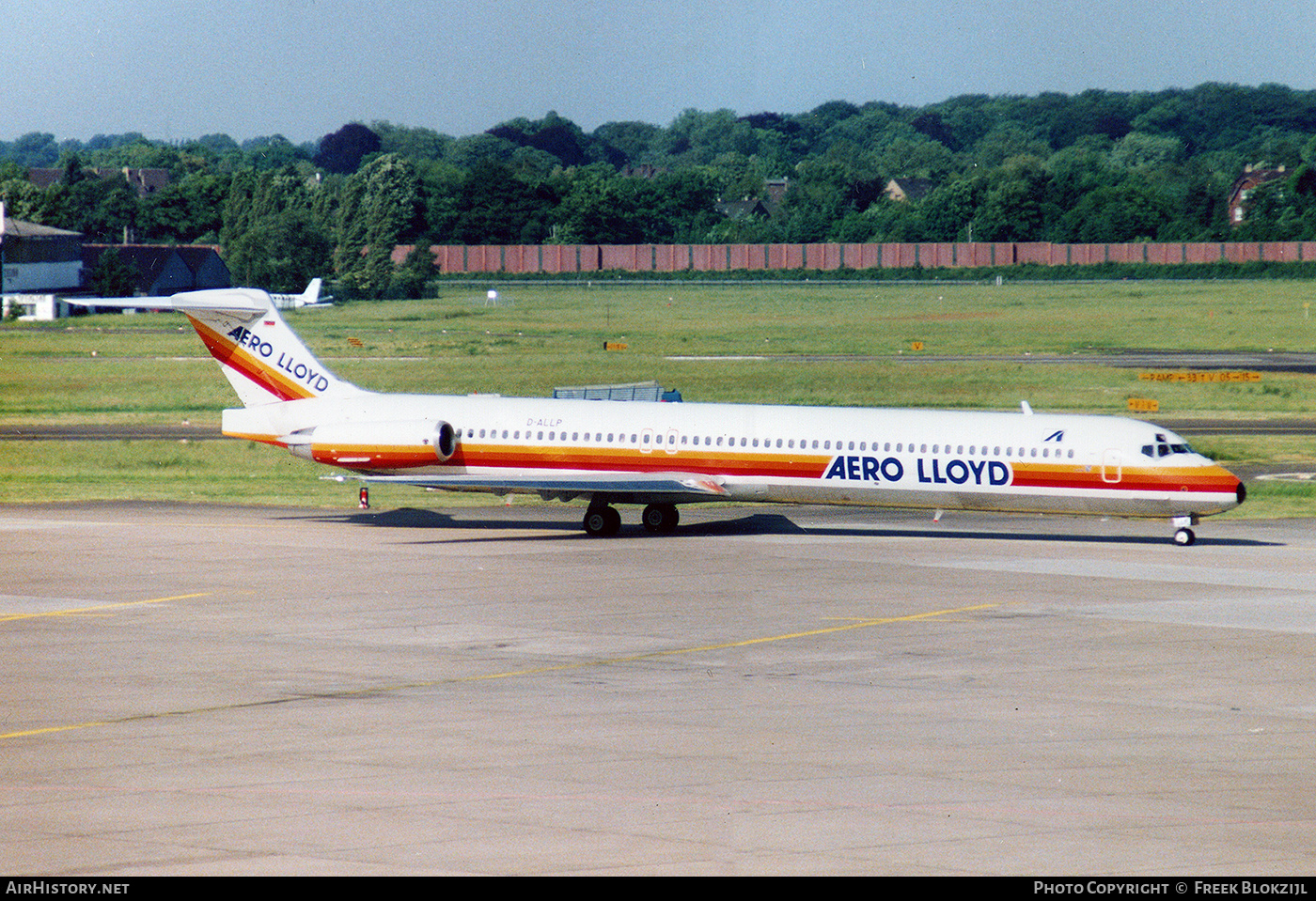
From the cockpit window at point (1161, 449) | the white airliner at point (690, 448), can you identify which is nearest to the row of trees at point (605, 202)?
the white airliner at point (690, 448)

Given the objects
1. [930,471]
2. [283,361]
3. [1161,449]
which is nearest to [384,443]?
[283,361]

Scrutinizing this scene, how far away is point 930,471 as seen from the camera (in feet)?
120

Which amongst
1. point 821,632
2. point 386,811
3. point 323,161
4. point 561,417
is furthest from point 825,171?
point 386,811

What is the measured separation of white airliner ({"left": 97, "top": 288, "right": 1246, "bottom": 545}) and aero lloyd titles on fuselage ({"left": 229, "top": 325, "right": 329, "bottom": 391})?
0.11 feet

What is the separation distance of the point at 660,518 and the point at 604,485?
2.24 m

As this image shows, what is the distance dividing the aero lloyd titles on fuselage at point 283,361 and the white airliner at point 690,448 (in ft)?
0.11

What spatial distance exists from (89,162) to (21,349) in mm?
120113

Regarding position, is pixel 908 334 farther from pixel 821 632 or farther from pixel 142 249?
pixel 821 632

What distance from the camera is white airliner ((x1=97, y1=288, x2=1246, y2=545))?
118 feet

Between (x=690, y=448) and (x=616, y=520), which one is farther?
(x=616, y=520)

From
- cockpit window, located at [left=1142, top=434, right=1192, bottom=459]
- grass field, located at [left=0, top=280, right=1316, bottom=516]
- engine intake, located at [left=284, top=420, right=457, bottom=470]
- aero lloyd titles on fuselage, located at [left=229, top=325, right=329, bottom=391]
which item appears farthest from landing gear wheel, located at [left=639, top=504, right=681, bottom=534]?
cockpit window, located at [left=1142, top=434, right=1192, bottom=459]

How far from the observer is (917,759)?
18594mm

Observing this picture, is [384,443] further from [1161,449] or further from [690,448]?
[1161,449]

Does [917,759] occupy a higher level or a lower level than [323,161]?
lower
